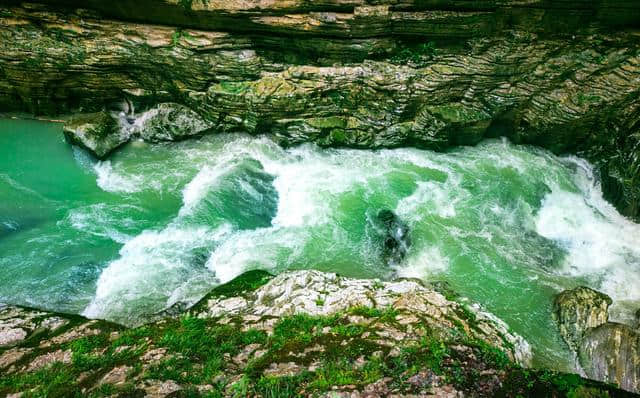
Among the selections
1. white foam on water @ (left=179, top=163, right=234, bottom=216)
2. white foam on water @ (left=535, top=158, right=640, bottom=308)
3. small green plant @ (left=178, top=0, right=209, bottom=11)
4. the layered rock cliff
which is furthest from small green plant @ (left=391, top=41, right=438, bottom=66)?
white foam on water @ (left=179, top=163, right=234, bottom=216)

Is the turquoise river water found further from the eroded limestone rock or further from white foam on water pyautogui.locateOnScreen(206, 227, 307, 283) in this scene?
the eroded limestone rock

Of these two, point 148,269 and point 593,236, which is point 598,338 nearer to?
point 593,236

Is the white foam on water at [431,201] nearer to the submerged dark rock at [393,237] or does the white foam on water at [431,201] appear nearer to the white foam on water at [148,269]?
the submerged dark rock at [393,237]

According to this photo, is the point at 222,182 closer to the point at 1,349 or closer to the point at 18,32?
the point at 1,349

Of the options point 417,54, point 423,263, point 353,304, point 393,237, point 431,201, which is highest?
point 417,54

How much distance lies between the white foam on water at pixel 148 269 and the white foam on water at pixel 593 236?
9.28m

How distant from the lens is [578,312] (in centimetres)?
800

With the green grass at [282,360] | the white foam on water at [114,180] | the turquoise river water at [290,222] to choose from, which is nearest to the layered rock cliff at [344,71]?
the white foam on water at [114,180]

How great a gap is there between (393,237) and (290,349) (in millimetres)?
5499

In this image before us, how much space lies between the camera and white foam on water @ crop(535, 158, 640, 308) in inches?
370

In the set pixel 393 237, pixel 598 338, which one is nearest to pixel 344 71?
pixel 393 237

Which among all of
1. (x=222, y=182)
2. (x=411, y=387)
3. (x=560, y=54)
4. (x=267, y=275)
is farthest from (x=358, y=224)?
(x=560, y=54)

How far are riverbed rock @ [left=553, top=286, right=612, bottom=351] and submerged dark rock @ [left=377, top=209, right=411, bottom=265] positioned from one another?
3576 millimetres

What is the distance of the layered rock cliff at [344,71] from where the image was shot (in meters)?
11.1
